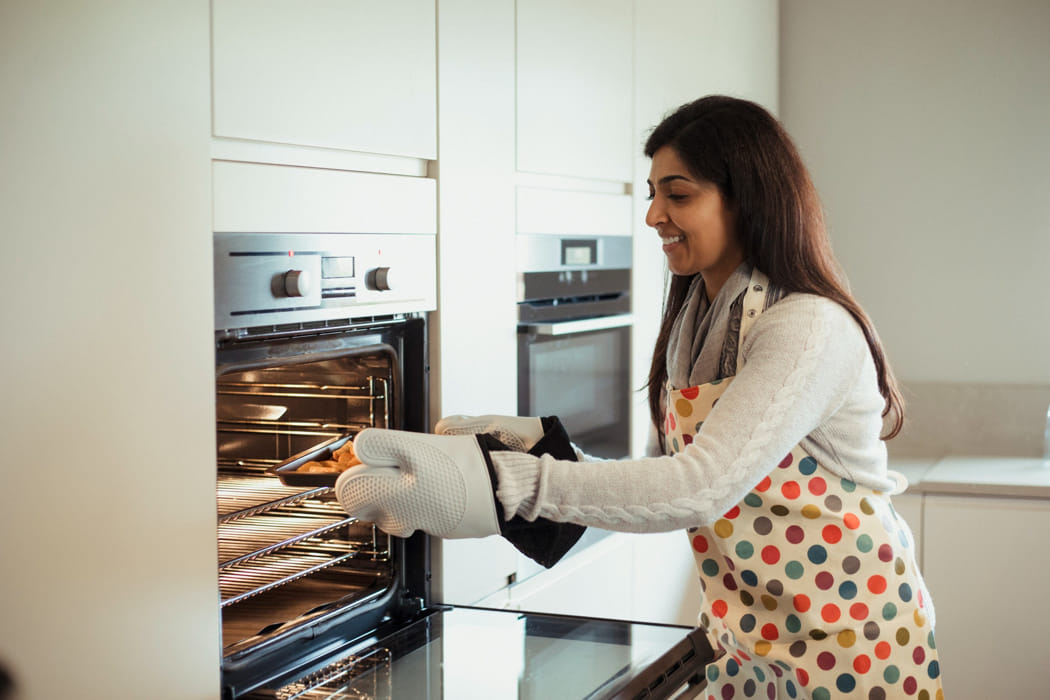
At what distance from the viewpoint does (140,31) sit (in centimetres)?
113

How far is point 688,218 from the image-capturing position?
1.35 m

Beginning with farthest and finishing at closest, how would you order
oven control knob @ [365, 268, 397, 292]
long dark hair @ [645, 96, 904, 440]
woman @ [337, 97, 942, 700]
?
oven control knob @ [365, 268, 397, 292], long dark hair @ [645, 96, 904, 440], woman @ [337, 97, 942, 700]

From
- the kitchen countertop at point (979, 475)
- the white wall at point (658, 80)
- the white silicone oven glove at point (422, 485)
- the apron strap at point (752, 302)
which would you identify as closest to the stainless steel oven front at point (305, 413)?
the white silicone oven glove at point (422, 485)

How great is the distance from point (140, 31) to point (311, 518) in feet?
2.41

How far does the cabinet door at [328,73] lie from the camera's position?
1264 millimetres

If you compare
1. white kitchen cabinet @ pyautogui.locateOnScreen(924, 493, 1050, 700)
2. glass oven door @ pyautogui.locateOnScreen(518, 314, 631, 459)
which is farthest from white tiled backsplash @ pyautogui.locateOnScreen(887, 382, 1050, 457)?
glass oven door @ pyautogui.locateOnScreen(518, 314, 631, 459)

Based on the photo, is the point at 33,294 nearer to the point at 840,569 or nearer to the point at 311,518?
the point at 311,518

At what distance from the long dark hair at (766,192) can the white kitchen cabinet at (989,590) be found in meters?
1.56

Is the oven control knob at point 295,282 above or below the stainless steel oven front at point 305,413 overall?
above

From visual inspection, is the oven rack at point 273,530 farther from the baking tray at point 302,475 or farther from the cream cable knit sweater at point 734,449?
the cream cable knit sweater at point 734,449

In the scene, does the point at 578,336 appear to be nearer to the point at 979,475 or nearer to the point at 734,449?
the point at 734,449

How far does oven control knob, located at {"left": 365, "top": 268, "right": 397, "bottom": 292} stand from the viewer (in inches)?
60.3

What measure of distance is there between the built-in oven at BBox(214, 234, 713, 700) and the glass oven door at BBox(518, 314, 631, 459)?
370mm

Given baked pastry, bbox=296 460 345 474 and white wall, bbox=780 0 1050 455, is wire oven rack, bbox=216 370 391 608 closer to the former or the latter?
baked pastry, bbox=296 460 345 474
